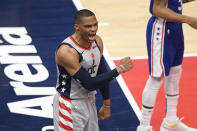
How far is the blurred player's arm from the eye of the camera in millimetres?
5402

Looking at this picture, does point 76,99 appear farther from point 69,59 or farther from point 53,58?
point 53,58

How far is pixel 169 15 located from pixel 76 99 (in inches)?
59.1

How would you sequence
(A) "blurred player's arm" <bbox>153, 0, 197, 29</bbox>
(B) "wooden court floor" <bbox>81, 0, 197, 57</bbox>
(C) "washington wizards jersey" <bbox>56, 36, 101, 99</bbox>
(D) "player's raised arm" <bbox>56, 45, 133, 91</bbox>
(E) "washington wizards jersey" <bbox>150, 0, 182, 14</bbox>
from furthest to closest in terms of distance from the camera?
1. (B) "wooden court floor" <bbox>81, 0, 197, 57</bbox>
2. (E) "washington wizards jersey" <bbox>150, 0, 182, 14</bbox>
3. (A) "blurred player's arm" <bbox>153, 0, 197, 29</bbox>
4. (C) "washington wizards jersey" <bbox>56, 36, 101, 99</bbox>
5. (D) "player's raised arm" <bbox>56, 45, 133, 91</bbox>

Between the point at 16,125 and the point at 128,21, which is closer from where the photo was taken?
the point at 16,125

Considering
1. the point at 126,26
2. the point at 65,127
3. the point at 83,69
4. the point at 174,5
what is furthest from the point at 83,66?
the point at 126,26

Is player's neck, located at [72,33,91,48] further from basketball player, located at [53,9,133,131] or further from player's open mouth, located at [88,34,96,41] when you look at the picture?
player's open mouth, located at [88,34,96,41]

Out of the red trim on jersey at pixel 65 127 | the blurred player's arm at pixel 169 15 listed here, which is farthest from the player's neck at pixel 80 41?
the blurred player's arm at pixel 169 15

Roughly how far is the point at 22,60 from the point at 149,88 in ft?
9.09

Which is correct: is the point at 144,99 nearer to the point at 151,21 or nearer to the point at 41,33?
the point at 151,21

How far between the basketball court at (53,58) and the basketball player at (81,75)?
4.78 feet

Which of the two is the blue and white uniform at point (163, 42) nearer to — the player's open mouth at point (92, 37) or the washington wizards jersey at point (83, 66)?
the washington wizards jersey at point (83, 66)

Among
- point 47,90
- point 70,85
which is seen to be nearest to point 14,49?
point 47,90

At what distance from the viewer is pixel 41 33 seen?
28.9ft

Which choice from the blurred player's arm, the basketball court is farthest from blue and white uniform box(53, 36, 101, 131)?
the basketball court
